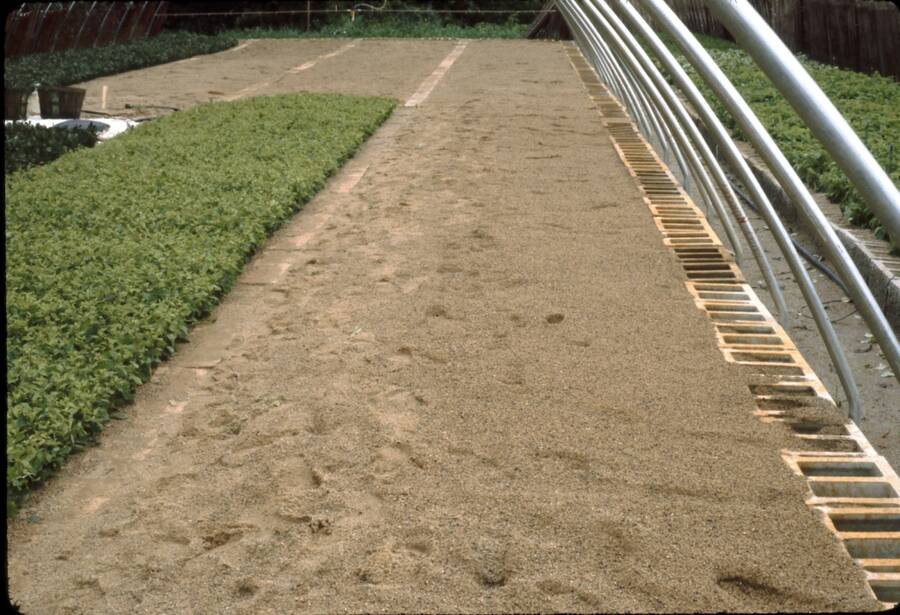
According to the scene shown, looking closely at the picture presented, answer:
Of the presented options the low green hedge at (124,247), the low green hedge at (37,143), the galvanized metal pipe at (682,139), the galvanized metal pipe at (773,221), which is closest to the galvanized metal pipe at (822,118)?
the galvanized metal pipe at (773,221)

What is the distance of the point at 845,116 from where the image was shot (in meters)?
9.79

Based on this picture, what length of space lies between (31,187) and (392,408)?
493 cm

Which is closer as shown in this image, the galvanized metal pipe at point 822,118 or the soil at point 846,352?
the galvanized metal pipe at point 822,118

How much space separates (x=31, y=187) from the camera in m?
8.02

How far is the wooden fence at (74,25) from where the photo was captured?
19.6 m

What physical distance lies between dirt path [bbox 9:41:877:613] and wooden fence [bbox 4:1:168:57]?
15.2m

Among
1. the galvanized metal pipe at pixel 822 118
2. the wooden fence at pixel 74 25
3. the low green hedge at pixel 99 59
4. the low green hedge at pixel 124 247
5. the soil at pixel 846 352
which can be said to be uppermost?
the wooden fence at pixel 74 25

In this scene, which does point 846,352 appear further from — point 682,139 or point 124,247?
point 124,247

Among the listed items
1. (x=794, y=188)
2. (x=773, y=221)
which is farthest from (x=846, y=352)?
(x=794, y=188)

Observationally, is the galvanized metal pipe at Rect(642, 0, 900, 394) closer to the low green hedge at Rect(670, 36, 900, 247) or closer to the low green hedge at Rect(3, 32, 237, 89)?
the low green hedge at Rect(670, 36, 900, 247)

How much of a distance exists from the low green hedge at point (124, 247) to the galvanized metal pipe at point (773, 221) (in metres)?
2.69

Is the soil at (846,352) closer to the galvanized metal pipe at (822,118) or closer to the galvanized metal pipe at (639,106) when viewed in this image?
the galvanized metal pipe at (639,106)

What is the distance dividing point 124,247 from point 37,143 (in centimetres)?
405

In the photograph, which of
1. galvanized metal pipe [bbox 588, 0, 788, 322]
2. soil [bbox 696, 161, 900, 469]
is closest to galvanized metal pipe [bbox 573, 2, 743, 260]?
galvanized metal pipe [bbox 588, 0, 788, 322]
